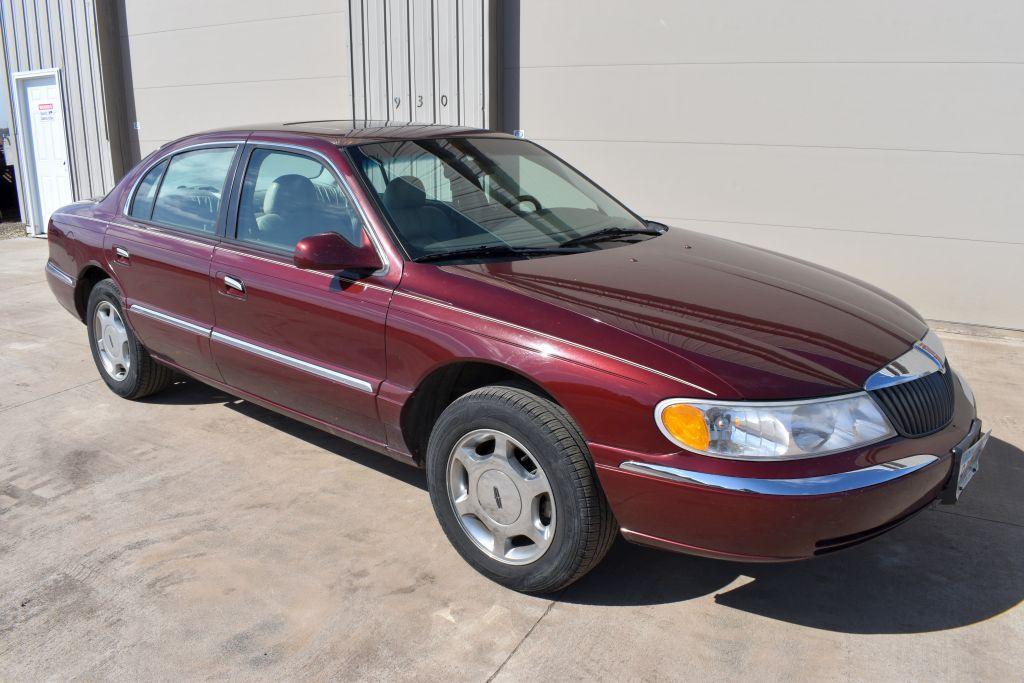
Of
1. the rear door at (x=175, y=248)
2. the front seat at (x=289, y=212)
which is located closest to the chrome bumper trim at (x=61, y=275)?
the rear door at (x=175, y=248)

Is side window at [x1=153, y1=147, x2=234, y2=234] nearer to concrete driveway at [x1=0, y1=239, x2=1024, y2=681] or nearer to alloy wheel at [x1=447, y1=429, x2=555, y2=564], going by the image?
concrete driveway at [x1=0, y1=239, x2=1024, y2=681]

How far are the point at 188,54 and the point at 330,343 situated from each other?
842 centimetres

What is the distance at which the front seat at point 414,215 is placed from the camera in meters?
3.50

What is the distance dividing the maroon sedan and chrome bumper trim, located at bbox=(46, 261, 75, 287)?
798 millimetres

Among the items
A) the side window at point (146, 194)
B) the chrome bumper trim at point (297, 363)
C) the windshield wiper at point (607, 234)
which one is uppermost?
the side window at point (146, 194)

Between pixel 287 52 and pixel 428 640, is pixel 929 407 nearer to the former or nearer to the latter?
pixel 428 640

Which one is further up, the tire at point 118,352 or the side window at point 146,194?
the side window at point 146,194

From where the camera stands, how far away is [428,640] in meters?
2.83

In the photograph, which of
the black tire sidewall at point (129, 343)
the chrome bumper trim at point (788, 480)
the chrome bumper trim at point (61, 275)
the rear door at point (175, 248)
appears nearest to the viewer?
the chrome bumper trim at point (788, 480)

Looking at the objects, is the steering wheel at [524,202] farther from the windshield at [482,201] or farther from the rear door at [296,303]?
the rear door at [296,303]

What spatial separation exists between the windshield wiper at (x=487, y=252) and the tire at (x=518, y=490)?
609 millimetres

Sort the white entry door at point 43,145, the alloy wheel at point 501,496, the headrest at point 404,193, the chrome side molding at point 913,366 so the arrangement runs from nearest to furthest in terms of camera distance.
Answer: the chrome side molding at point 913,366 < the alloy wheel at point 501,496 < the headrest at point 404,193 < the white entry door at point 43,145

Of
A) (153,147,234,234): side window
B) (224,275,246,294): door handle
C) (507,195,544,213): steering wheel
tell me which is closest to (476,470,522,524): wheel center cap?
(507,195,544,213): steering wheel

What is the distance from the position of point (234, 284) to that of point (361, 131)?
3.07 ft
